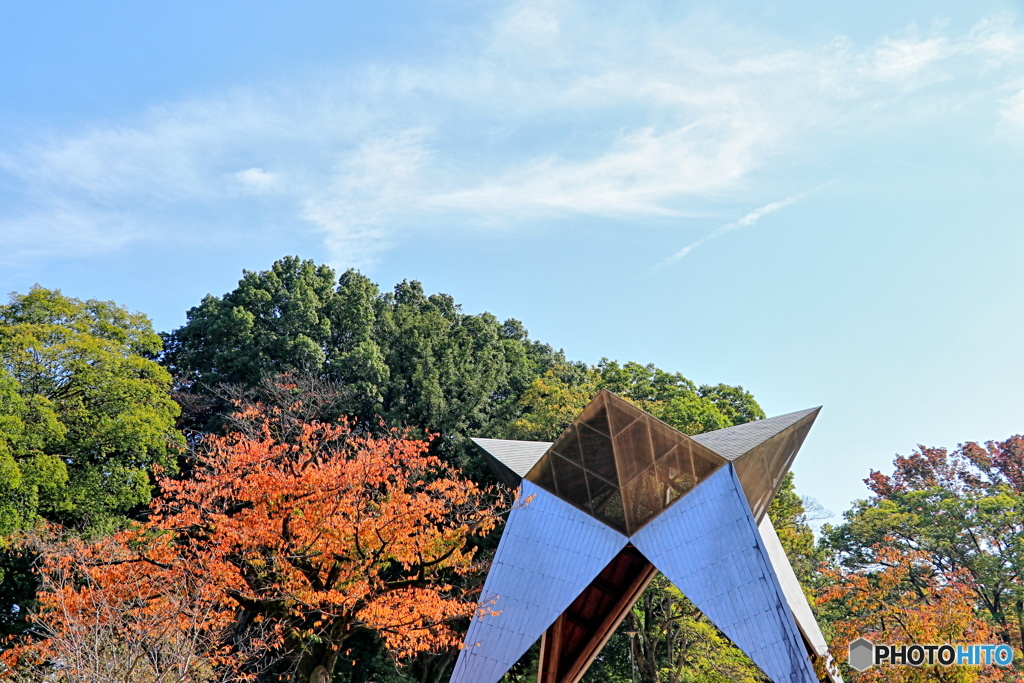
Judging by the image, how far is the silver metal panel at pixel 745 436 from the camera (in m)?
15.3

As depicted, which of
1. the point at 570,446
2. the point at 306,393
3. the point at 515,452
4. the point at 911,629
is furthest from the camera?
the point at 306,393

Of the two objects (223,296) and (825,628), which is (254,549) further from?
(825,628)

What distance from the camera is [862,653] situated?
1482 cm

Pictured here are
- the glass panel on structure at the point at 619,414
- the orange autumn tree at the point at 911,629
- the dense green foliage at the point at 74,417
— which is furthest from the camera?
the dense green foliage at the point at 74,417

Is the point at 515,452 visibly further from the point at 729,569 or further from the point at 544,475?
the point at 729,569

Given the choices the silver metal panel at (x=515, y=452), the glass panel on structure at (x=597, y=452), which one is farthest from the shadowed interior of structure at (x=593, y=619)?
the glass panel on structure at (x=597, y=452)

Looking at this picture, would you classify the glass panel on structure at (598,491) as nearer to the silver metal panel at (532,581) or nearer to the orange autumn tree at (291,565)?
the silver metal panel at (532,581)

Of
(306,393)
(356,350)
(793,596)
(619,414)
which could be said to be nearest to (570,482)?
(619,414)

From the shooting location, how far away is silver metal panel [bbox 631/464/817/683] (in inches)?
525

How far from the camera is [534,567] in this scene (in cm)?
1542

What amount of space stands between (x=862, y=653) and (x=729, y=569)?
10.7ft

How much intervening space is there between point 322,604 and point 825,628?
18.8m

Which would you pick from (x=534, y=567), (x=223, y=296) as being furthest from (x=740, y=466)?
(x=223, y=296)

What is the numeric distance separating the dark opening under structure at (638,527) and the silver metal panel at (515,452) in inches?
24.4
